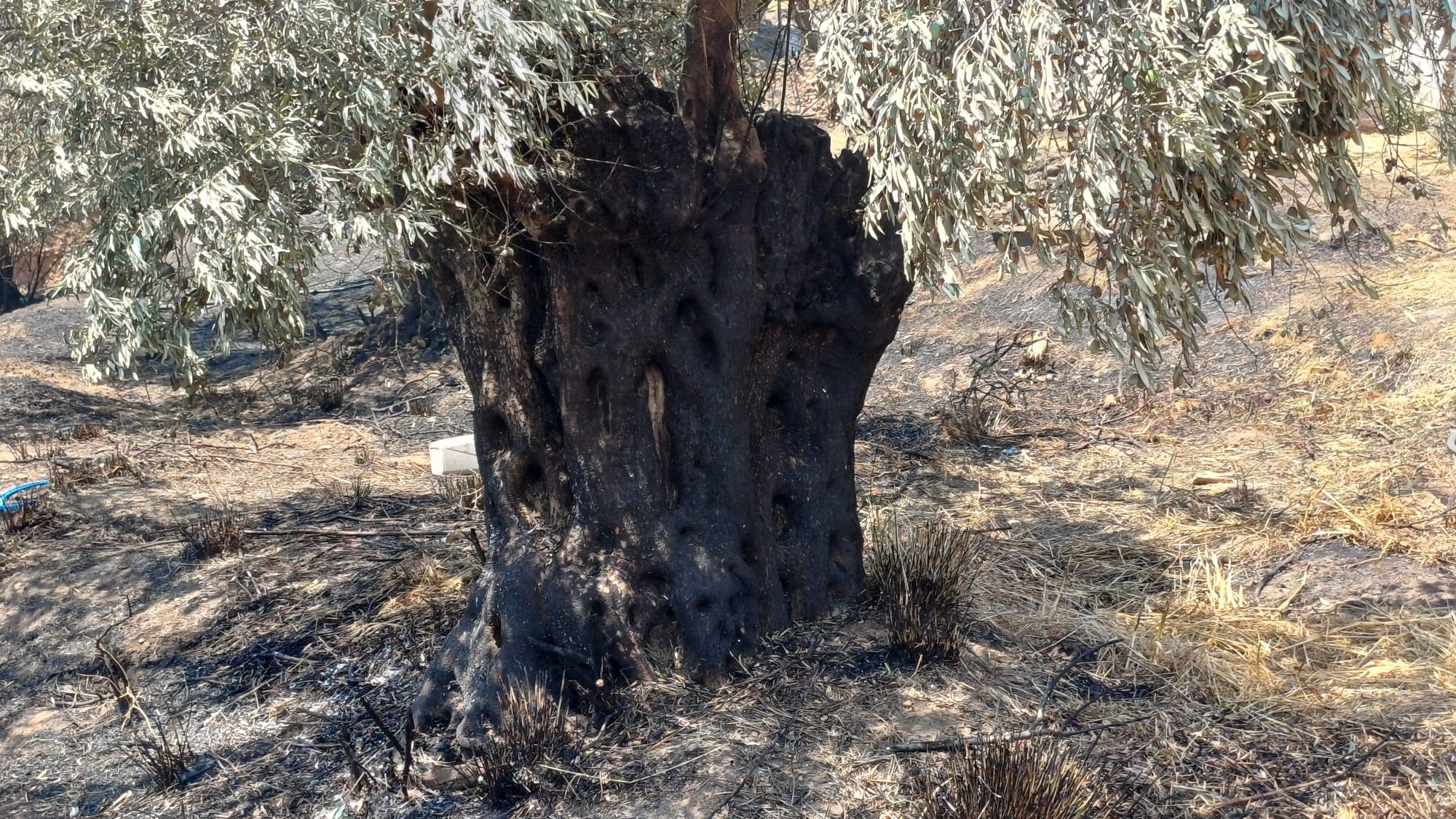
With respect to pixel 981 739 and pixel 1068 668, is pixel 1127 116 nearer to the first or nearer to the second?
pixel 981 739

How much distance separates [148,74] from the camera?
4.11m

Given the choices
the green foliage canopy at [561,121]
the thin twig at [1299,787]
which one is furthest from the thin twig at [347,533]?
the thin twig at [1299,787]

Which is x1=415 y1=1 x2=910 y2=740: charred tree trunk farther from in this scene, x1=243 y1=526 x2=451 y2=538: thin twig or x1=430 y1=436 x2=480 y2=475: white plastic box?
x1=430 y1=436 x2=480 y2=475: white plastic box

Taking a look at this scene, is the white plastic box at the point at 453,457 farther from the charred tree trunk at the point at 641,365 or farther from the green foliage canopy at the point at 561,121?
the green foliage canopy at the point at 561,121

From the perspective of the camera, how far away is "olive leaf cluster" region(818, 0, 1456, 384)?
3293mm

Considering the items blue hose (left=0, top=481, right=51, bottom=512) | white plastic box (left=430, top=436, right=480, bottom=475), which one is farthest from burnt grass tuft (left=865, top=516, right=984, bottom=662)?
blue hose (left=0, top=481, right=51, bottom=512)

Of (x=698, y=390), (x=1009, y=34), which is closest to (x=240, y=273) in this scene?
(x=698, y=390)

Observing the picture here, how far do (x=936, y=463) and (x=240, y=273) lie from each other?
566 centimetres

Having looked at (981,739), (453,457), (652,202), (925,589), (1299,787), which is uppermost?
(652,202)

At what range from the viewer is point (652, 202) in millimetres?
4375

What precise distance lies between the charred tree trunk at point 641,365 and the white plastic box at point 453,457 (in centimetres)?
327

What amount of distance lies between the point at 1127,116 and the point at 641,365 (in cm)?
203

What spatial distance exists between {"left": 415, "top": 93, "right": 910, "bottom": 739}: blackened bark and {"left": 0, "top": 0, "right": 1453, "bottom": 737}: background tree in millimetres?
13

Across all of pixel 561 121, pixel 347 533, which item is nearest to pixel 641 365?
pixel 561 121
